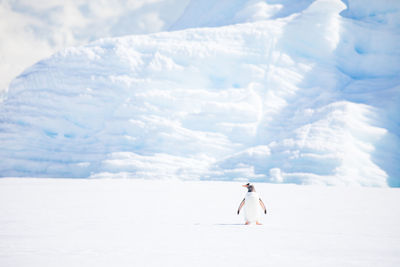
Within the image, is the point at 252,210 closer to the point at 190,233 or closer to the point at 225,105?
the point at 190,233

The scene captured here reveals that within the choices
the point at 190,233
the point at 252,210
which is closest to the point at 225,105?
the point at 252,210

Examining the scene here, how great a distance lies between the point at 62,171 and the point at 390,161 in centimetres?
1663

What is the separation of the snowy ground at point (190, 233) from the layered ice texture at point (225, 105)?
918 cm

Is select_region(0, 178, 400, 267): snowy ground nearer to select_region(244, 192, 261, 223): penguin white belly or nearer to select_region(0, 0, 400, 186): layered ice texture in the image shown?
select_region(244, 192, 261, 223): penguin white belly

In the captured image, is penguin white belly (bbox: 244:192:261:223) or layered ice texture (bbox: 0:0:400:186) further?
layered ice texture (bbox: 0:0:400:186)

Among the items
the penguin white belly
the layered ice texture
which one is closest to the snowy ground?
the penguin white belly

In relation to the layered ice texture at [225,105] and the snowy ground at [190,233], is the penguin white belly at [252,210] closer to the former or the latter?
the snowy ground at [190,233]

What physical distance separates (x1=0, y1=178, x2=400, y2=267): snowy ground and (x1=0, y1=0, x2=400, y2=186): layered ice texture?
361 inches

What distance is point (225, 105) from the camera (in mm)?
22484

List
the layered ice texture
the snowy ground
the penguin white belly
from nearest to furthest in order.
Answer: the snowy ground < the penguin white belly < the layered ice texture

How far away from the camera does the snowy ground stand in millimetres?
4176

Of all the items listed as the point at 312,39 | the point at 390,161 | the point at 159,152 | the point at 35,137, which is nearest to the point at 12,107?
the point at 35,137

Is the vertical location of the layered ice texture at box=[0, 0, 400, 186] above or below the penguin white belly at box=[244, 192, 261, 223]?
above

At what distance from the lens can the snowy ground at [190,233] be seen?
4.18 m
